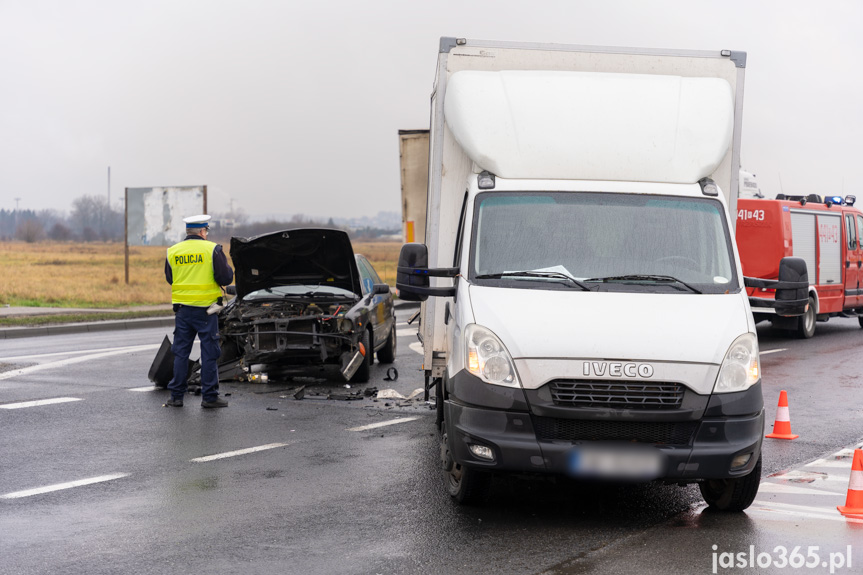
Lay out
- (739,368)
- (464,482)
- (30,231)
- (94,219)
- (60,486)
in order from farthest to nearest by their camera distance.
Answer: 1. (94,219)
2. (30,231)
3. (60,486)
4. (464,482)
5. (739,368)

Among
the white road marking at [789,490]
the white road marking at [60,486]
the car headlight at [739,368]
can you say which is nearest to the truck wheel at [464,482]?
the car headlight at [739,368]

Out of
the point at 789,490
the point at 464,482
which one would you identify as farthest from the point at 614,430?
the point at 789,490

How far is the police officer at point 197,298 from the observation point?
10344 millimetres

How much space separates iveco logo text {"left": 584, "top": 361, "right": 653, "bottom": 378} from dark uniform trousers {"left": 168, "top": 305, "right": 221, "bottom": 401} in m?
5.67

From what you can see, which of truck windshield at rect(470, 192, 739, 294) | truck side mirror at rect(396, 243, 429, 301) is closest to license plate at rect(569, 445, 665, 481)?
truck windshield at rect(470, 192, 739, 294)

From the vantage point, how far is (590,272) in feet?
21.2

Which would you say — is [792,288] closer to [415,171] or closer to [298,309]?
[415,171]

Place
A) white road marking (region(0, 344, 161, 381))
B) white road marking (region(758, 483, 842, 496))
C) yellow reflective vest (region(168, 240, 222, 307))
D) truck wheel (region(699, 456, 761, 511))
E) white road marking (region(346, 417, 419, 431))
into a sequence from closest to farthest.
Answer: truck wheel (region(699, 456, 761, 511)) < white road marking (region(758, 483, 842, 496)) < white road marking (region(346, 417, 419, 431)) < yellow reflective vest (region(168, 240, 222, 307)) < white road marking (region(0, 344, 161, 381))

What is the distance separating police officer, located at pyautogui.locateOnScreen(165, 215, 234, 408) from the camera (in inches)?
407

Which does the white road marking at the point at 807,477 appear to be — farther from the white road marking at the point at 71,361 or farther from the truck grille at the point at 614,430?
the white road marking at the point at 71,361

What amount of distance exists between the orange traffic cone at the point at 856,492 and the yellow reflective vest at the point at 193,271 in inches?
257

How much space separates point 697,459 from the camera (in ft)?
18.8

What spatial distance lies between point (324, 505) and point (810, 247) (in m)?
15.4

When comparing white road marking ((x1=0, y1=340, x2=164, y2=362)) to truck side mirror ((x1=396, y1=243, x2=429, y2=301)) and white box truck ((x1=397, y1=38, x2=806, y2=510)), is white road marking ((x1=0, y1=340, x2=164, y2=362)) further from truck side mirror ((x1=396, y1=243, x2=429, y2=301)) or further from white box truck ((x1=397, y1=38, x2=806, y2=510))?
truck side mirror ((x1=396, y1=243, x2=429, y2=301))
